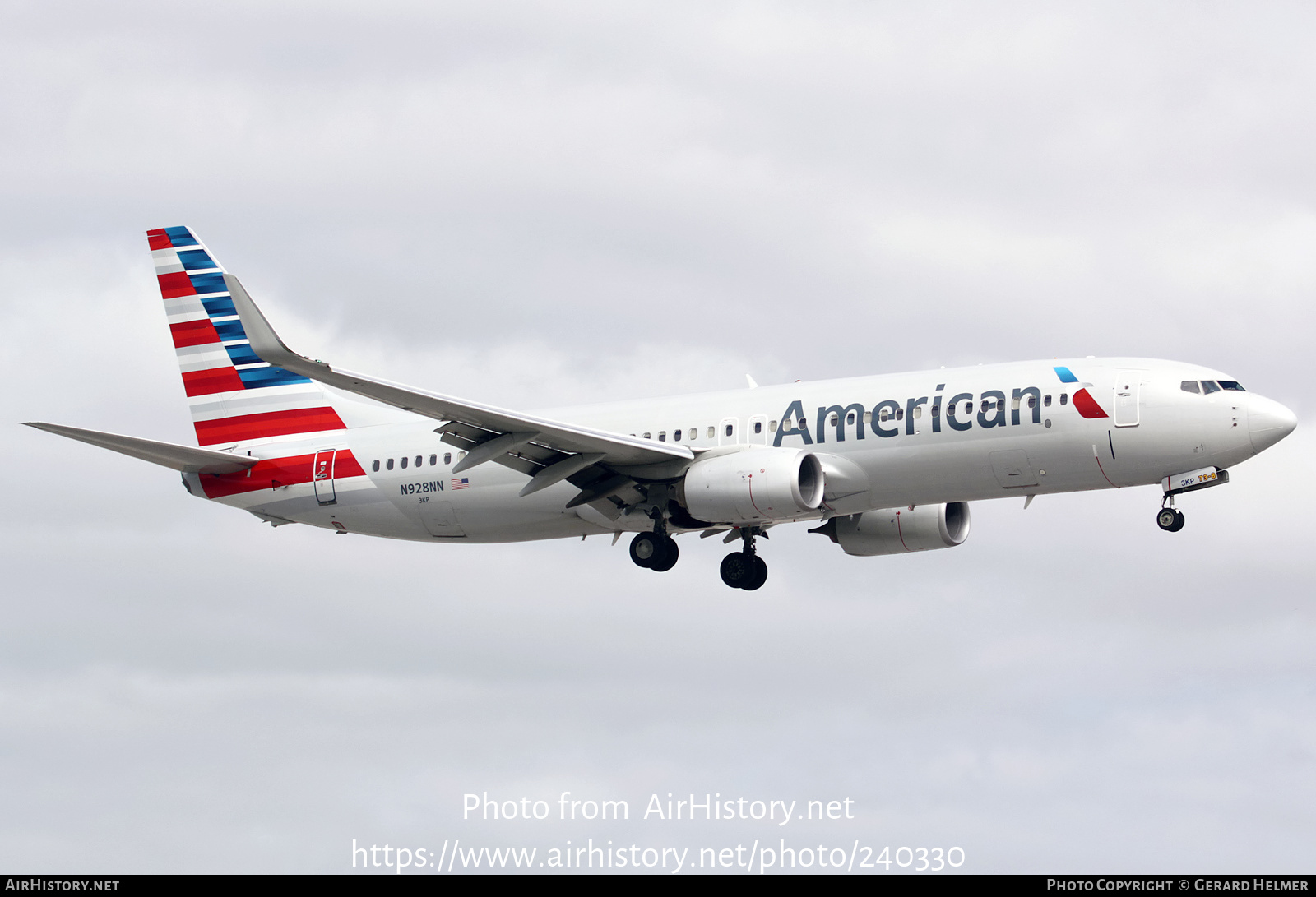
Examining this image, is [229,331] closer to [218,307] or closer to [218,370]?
[218,307]

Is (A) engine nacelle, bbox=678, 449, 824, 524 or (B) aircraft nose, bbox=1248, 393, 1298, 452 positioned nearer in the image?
(B) aircraft nose, bbox=1248, 393, 1298, 452

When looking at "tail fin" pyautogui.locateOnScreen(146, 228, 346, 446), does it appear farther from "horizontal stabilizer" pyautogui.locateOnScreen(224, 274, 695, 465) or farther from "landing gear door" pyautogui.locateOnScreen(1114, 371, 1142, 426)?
"landing gear door" pyautogui.locateOnScreen(1114, 371, 1142, 426)

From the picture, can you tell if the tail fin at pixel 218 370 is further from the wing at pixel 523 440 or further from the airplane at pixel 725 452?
the wing at pixel 523 440

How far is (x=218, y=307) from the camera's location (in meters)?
50.1

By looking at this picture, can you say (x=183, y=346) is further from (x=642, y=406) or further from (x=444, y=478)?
(x=642, y=406)

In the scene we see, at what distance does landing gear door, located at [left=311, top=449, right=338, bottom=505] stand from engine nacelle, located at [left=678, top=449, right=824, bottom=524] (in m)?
11.4

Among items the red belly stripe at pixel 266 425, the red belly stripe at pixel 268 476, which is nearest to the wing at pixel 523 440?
the red belly stripe at pixel 268 476

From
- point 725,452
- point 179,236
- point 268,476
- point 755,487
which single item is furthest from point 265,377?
point 755,487

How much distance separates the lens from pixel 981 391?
126 ft

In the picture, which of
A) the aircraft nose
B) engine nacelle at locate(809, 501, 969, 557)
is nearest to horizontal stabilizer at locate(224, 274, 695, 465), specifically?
engine nacelle at locate(809, 501, 969, 557)

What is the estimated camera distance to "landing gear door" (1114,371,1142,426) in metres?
37.4

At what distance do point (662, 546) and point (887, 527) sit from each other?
24.8 feet

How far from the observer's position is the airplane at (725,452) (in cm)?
3738

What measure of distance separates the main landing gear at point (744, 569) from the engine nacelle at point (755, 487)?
557 centimetres
